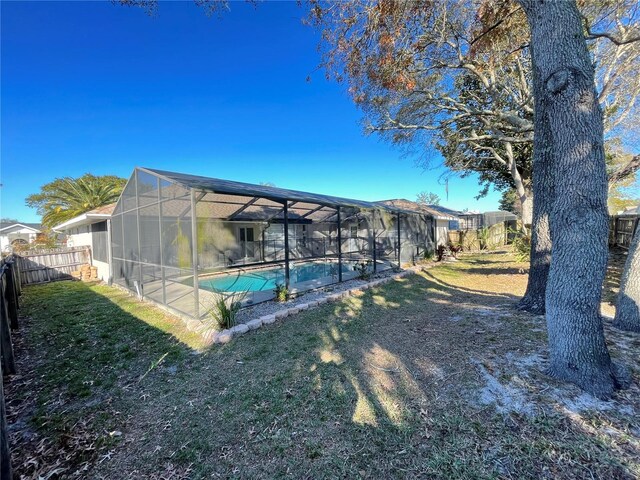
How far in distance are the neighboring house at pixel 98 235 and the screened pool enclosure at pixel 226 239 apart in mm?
826

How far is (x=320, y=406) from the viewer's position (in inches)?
103

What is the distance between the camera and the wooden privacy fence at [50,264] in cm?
984

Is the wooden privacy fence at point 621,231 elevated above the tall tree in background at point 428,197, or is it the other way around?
the tall tree in background at point 428,197

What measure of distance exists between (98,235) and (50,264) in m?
2.27

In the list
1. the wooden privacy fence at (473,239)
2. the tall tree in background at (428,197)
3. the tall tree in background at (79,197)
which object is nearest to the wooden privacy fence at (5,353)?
the tall tree in background at (79,197)

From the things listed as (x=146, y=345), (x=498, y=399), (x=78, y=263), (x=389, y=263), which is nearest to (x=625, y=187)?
(x=389, y=263)

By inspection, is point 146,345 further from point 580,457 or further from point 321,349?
point 580,457

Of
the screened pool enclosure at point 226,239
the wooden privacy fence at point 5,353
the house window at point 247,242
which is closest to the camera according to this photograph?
the wooden privacy fence at point 5,353

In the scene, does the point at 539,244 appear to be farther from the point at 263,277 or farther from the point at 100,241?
the point at 100,241

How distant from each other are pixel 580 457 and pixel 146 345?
512 cm

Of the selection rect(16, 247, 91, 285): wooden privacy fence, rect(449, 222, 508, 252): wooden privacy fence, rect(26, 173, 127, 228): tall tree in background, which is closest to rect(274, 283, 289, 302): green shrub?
rect(16, 247, 91, 285): wooden privacy fence

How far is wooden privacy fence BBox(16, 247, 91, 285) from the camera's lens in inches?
388

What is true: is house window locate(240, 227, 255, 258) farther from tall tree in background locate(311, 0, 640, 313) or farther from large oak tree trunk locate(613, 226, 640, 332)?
large oak tree trunk locate(613, 226, 640, 332)

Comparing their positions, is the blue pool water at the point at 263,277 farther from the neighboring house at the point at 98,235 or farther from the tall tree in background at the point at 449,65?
the tall tree in background at the point at 449,65
